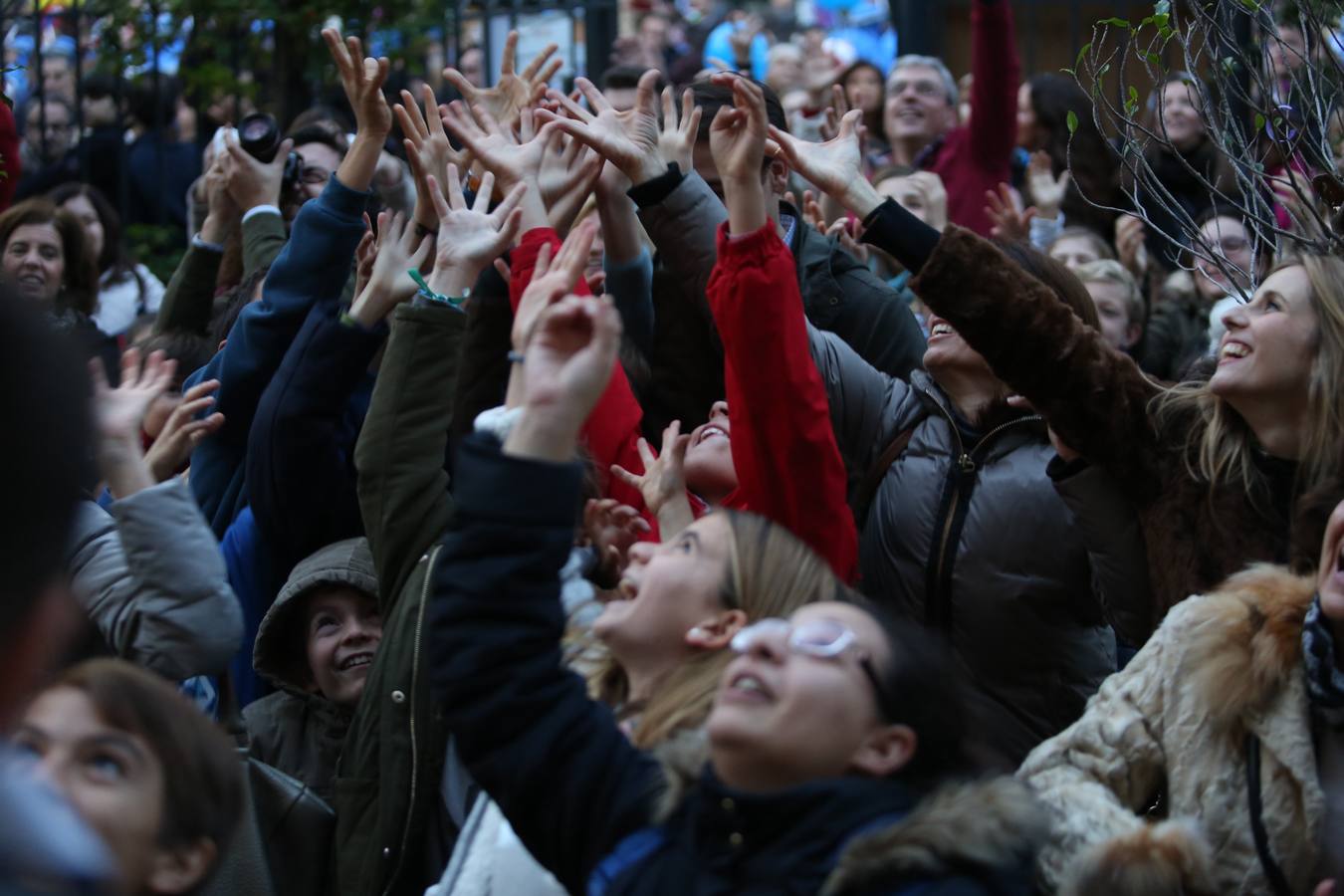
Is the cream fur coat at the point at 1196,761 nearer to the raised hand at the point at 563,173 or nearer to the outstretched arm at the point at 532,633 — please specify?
the outstretched arm at the point at 532,633

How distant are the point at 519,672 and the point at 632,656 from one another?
0.31 metres

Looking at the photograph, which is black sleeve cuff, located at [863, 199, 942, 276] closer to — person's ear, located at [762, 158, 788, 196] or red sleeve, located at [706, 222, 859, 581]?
red sleeve, located at [706, 222, 859, 581]

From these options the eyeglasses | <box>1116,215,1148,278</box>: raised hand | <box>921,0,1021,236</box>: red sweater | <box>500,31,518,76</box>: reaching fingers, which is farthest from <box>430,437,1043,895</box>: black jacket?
<box>1116,215,1148,278</box>: raised hand

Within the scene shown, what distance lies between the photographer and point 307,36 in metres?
8.00

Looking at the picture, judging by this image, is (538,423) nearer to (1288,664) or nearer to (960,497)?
(1288,664)

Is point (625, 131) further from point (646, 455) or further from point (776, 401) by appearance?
point (776, 401)

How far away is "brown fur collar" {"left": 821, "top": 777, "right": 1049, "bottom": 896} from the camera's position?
2.24 meters

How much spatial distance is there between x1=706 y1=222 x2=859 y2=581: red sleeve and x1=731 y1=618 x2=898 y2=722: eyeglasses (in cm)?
95

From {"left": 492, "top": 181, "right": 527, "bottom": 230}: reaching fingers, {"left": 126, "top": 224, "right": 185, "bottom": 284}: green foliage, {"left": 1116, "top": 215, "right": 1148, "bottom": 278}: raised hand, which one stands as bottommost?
{"left": 126, "top": 224, "right": 185, "bottom": 284}: green foliage

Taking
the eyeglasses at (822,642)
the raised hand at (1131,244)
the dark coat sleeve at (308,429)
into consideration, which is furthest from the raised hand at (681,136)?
the raised hand at (1131,244)

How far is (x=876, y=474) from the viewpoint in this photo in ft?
13.3

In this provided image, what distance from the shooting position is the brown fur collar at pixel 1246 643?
2797 millimetres

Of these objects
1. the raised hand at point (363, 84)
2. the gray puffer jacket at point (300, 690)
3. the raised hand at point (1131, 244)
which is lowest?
the gray puffer jacket at point (300, 690)

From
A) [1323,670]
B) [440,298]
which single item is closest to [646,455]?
[440,298]
